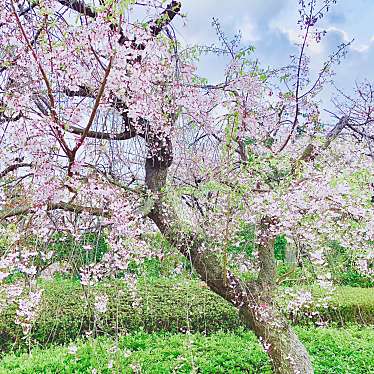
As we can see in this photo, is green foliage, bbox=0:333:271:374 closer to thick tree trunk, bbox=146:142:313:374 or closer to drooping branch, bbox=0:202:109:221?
thick tree trunk, bbox=146:142:313:374

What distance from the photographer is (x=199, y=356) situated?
4266 mm

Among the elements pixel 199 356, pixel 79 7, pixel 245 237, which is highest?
pixel 79 7

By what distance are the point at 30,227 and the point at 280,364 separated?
1797 mm

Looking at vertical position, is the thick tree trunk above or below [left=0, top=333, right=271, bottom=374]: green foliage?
above

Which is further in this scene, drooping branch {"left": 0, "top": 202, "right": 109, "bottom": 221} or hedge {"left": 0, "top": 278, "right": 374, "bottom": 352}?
hedge {"left": 0, "top": 278, "right": 374, "bottom": 352}

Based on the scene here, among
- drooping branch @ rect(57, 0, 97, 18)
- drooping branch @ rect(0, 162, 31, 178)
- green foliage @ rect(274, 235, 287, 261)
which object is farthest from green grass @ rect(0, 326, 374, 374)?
green foliage @ rect(274, 235, 287, 261)

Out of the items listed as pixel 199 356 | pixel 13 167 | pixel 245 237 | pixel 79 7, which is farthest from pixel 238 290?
pixel 79 7

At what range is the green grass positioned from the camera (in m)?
3.96

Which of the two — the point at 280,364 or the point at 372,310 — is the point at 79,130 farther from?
the point at 372,310

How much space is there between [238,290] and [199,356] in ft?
4.15

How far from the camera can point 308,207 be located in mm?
2941

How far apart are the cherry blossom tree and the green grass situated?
88cm

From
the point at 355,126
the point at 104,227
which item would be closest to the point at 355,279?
the point at 355,126

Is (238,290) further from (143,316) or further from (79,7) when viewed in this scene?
(143,316)
